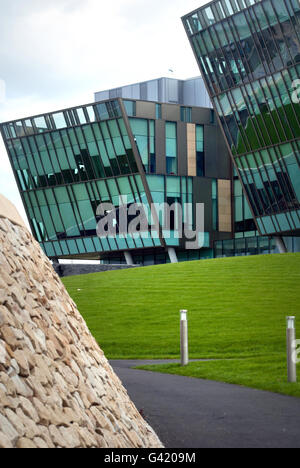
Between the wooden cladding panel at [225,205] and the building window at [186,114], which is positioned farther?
the wooden cladding panel at [225,205]

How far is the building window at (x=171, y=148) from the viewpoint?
190ft

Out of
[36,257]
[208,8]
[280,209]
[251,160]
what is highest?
[208,8]

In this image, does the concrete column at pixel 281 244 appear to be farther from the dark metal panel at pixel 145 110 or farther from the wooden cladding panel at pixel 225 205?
the dark metal panel at pixel 145 110

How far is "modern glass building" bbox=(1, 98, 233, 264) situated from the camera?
56.6m

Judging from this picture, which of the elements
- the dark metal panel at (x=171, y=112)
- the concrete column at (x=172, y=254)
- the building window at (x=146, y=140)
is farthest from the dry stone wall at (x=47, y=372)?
the dark metal panel at (x=171, y=112)

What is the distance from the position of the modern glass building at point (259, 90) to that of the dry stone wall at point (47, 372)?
38776mm

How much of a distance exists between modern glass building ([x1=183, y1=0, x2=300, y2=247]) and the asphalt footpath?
35.1m

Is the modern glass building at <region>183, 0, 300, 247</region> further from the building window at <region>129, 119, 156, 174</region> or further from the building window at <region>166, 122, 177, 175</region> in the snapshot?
the building window at <region>166, 122, 177, 175</region>

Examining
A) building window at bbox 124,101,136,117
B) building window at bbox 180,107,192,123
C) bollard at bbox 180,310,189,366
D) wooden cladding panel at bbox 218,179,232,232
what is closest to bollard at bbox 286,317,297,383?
bollard at bbox 180,310,189,366
